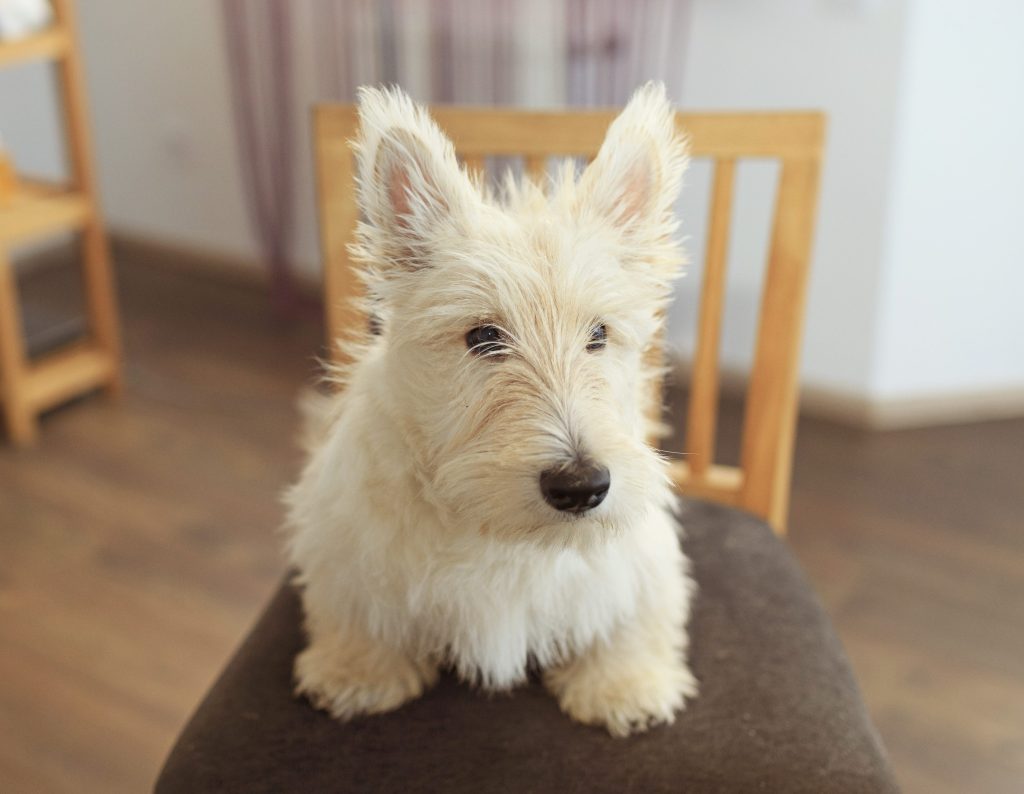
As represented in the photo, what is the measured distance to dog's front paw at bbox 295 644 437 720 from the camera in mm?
1087

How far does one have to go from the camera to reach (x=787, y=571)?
1.30 metres

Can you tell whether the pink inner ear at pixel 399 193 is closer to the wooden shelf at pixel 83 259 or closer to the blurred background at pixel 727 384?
the blurred background at pixel 727 384

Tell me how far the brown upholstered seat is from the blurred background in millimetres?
718

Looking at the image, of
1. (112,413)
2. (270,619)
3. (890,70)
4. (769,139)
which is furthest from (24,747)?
(890,70)

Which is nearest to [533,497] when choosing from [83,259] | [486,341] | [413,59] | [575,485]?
[575,485]

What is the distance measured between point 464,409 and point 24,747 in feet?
4.17

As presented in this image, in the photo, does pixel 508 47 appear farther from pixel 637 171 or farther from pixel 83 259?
pixel 637 171

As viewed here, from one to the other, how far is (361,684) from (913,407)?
1890 millimetres

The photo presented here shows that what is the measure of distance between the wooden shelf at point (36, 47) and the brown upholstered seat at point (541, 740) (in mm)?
1718

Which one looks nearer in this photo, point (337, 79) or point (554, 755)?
point (554, 755)

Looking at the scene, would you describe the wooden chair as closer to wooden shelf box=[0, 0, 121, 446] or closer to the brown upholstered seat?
the brown upholstered seat

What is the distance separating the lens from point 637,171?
3.13ft

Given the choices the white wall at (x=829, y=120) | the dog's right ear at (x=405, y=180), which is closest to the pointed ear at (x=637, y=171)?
the dog's right ear at (x=405, y=180)

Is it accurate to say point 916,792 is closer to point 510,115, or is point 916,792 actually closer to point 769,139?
point 769,139
